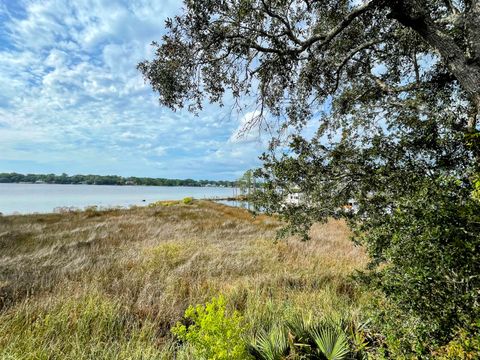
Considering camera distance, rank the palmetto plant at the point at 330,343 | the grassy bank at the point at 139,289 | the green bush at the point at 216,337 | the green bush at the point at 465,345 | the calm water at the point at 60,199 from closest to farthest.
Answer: the green bush at the point at 465,345 < the green bush at the point at 216,337 < the palmetto plant at the point at 330,343 < the grassy bank at the point at 139,289 < the calm water at the point at 60,199

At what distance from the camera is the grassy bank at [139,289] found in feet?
13.8

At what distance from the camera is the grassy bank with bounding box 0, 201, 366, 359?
13.8 ft

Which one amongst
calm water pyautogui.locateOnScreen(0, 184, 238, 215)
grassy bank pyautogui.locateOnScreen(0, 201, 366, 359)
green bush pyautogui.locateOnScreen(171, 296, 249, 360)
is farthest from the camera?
calm water pyautogui.locateOnScreen(0, 184, 238, 215)

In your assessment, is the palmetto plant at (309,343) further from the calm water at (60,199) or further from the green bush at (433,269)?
the calm water at (60,199)

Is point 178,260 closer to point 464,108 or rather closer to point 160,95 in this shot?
point 160,95

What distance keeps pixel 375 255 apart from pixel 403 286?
2.59 ft

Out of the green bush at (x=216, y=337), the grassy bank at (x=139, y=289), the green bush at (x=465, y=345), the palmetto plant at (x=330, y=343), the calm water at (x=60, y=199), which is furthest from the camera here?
the calm water at (x=60, y=199)

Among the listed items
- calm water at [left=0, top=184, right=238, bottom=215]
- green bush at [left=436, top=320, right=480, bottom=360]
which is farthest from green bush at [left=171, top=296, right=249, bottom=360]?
calm water at [left=0, top=184, right=238, bottom=215]

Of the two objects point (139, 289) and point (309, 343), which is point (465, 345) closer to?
point (309, 343)

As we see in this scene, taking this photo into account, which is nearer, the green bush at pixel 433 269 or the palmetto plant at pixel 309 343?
the green bush at pixel 433 269

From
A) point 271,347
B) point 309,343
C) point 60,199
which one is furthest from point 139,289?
point 60,199

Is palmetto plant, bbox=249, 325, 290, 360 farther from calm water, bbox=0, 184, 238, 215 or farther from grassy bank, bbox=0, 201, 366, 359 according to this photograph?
calm water, bbox=0, 184, 238, 215

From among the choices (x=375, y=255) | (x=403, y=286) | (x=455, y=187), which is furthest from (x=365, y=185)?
(x=403, y=286)

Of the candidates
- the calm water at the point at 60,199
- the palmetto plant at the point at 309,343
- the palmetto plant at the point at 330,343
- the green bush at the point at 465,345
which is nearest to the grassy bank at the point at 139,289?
the palmetto plant at the point at 309,343
